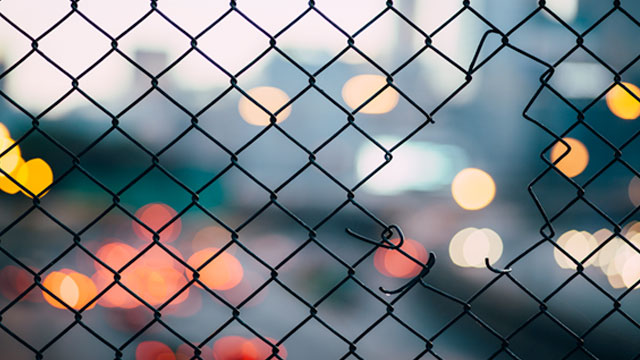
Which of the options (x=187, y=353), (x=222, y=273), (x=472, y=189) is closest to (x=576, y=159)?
(x=472, y=189)

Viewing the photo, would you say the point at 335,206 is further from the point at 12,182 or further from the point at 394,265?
the point at 12,182

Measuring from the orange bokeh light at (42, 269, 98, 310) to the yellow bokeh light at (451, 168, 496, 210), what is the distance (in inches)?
585

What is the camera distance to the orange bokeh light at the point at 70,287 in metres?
9.54

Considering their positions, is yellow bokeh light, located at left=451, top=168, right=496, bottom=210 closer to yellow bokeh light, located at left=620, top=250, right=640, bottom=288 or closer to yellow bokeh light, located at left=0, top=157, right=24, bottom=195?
yellow bokeh light, located at left=620, top=250, right=640, bottom=288

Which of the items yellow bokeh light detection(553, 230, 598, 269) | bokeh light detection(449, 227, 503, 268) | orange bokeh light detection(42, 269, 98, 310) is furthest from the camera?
yellow bokeh light detection(553, 230, 598, 269)

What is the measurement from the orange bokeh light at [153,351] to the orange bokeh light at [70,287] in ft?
9.37

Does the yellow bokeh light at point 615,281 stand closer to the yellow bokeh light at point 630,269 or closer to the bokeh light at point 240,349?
the yellow bokeh light at point 630,269

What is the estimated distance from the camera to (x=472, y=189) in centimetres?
2273

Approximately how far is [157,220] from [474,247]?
31.7 feet

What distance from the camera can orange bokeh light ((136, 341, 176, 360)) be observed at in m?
6.49

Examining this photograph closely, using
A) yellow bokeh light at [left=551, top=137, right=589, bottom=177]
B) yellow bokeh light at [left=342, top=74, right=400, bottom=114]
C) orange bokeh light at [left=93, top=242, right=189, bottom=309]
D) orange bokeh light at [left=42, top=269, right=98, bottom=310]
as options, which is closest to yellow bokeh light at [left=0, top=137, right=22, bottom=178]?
orange bokeh light at [left=93, top=242, right=189, bottom=309]

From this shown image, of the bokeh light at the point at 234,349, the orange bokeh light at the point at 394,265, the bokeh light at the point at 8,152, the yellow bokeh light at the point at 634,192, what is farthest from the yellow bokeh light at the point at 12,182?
the yellow bokeh light at the point at 634,192

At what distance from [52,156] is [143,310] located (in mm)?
13255

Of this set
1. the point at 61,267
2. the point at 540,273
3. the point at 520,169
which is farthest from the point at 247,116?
the point at 540,273
